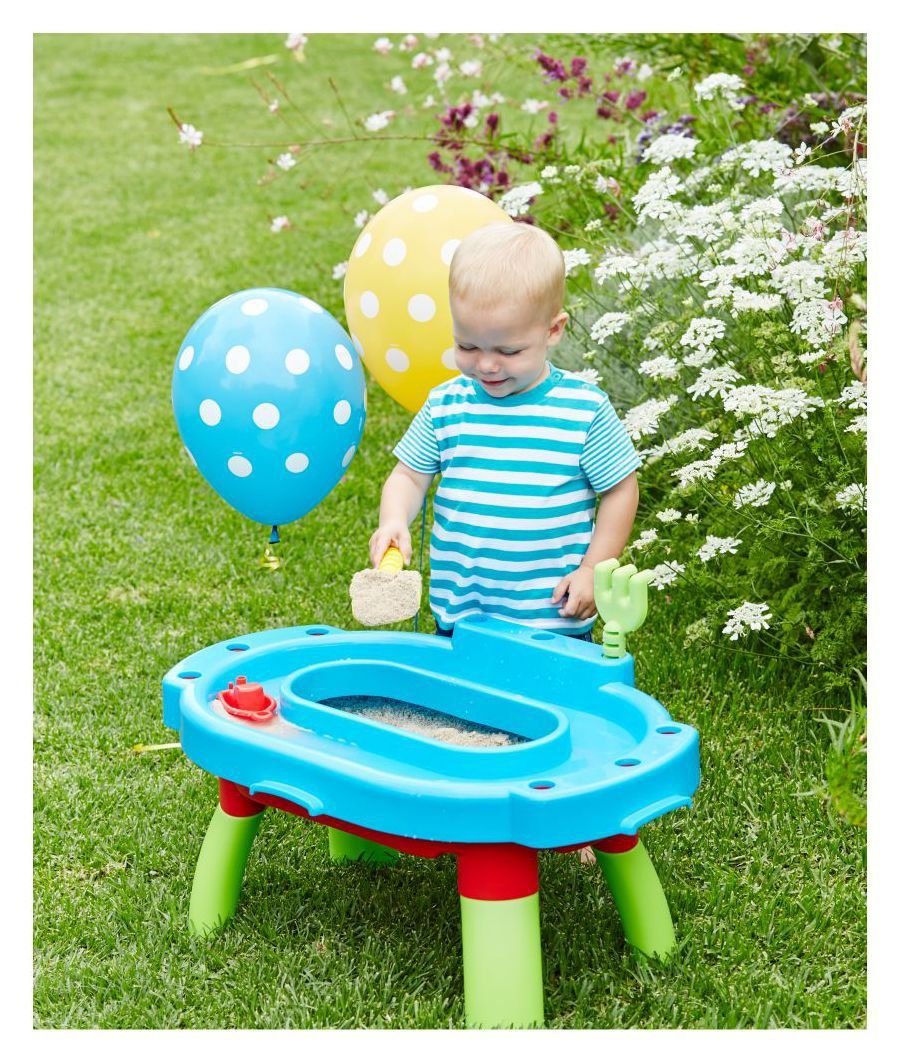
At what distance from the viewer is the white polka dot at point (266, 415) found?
247 centimetres

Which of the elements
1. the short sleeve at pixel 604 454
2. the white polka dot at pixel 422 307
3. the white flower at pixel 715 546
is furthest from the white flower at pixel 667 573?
the white polka dot at pixel 422 307

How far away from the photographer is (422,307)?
9.05 ft

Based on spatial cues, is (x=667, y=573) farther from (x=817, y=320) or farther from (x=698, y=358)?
(x=817, y=320)

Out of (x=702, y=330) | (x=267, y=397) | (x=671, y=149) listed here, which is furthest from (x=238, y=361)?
(x=671, y=149)

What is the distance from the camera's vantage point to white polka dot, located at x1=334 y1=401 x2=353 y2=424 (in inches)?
101

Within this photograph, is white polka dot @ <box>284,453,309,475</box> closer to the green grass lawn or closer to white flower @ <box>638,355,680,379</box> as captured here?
the green grass lawn

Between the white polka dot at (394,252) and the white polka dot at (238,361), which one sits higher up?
the white polka dot at (394,252)

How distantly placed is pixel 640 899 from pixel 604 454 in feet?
2.52

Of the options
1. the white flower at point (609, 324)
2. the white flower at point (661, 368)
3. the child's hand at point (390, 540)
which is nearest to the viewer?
the child's hand at point (390, 540)

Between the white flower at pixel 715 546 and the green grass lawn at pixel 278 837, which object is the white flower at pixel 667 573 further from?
the green grass lawn at pixel 278 837

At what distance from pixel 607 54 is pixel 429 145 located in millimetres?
3310

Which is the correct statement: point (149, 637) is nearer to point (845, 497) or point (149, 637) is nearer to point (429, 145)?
point (845, 497)

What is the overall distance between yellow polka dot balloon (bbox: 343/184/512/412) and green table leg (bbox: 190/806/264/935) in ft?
3.22

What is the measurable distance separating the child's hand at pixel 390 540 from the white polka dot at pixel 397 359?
462 millimetres
